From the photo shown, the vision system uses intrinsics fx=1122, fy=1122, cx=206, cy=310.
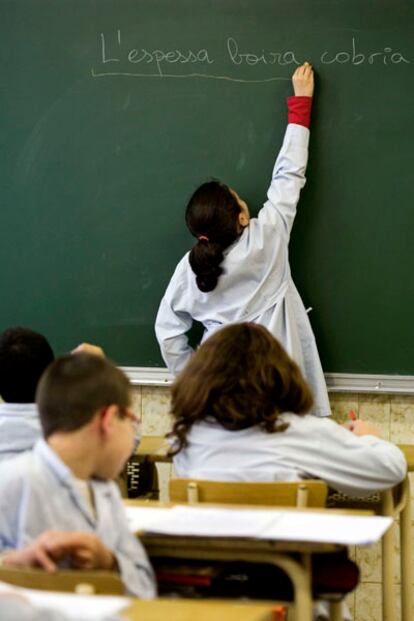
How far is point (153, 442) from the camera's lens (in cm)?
420

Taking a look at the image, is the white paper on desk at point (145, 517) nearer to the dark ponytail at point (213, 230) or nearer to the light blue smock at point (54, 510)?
the light blue smock at point (54, 510)

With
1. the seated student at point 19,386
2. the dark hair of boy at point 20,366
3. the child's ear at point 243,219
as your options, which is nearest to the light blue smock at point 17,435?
the seated student at point 19,386

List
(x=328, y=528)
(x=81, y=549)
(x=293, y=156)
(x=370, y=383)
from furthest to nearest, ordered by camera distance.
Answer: (x=370, y=383), (x=293, y=156), (x=328, y=528), (x=81, y=549)

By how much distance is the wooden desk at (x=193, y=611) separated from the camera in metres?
1.85

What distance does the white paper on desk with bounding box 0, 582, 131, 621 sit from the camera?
1.79 m

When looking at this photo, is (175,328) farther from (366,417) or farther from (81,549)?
(81,549)

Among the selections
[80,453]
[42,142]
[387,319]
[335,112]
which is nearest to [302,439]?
[80,453]

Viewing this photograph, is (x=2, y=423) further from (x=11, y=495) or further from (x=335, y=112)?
(x=335, y=112)

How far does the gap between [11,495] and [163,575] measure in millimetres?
457

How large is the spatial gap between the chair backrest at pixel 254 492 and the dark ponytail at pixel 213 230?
1.66 m

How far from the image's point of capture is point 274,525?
255cm

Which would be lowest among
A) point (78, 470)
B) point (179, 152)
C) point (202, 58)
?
point (78, 470)

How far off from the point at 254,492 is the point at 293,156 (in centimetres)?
194

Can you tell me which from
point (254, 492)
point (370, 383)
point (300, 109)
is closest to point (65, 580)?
point (254, 492)
